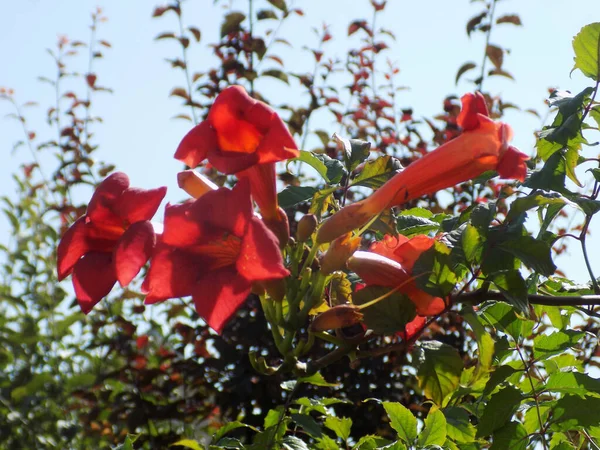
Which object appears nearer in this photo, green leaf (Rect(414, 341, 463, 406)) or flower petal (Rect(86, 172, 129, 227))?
flower petal (Rect(86, 172, 129, 227))

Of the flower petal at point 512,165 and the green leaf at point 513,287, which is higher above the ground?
the flower petal at point 512,165

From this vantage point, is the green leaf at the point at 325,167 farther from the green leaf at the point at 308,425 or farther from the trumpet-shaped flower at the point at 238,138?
the green leaf at the point at 308,425

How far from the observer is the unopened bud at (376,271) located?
1.58 metres

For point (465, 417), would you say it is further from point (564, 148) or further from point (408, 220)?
point (564, 148)

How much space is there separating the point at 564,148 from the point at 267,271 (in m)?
0.96

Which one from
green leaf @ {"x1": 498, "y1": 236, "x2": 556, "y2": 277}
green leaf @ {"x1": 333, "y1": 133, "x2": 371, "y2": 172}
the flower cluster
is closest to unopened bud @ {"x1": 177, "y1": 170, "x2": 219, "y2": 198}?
the flower cluster

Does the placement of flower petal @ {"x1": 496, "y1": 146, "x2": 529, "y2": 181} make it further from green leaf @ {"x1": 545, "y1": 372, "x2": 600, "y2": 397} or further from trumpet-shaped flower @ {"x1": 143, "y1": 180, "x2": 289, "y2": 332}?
green leaf @ {"x1": 545, "y1": 372, "x2": 600, "y2": 397}

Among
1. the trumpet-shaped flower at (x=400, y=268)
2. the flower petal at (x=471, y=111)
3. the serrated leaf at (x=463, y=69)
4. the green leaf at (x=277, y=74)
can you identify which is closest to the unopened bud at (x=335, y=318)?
the trumpet-shaped flower at (x=400, y=268)

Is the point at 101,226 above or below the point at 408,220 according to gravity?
below

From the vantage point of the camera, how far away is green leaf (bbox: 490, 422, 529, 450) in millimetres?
1803

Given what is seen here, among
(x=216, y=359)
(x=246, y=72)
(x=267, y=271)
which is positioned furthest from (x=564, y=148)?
(x=246, y=72)

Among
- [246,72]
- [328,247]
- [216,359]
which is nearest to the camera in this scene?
[328,247]

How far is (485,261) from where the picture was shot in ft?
5.00

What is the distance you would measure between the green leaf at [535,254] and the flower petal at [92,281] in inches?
32.2
